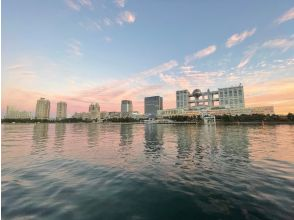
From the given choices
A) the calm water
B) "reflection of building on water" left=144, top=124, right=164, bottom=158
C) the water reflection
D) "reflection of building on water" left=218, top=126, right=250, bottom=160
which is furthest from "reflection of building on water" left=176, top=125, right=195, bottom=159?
"reflection of building on water" left=218, top=126, right=250, bottom=160

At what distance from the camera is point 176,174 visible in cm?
1664

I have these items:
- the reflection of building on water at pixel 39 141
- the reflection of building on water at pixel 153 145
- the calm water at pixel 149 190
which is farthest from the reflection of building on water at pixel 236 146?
the reflection of building on water at pixel 39 141

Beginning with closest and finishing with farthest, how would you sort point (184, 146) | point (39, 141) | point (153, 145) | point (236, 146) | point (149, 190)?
point (149, 190) < point (236, 146) < point (184, 146) < point (153, 145) < point (39, 141)

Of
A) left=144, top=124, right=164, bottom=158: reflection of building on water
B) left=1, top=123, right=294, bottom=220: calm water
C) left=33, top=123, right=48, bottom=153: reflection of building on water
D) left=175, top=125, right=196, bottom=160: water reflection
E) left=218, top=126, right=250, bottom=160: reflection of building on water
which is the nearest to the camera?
left=1, top=123, right=294, bottom=220: calm water

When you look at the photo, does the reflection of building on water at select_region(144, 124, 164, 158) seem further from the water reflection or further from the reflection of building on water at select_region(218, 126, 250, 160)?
the reflection of building on water at select_region(218, 126, 250, 160)

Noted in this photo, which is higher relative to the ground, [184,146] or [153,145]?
[184,146]

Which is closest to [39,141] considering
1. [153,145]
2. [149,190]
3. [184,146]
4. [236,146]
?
[153,145]

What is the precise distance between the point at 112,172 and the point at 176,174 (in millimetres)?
5402

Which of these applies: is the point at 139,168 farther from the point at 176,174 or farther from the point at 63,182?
the point at 63,182

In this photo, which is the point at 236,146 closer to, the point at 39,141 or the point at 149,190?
the point at 149,190

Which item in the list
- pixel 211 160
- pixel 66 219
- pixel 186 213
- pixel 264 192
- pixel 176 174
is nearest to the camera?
pixel 66 219

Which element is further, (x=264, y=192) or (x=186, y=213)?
(x=264, y=192)

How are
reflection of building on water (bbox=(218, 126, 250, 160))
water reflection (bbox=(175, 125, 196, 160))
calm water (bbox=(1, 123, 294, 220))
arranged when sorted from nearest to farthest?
calm water (bbox=(1, 123, 294, 220))
water reflection (bbox=(175, 125, 196, 160))
reflection of building on water (bbox=(218, 126, 250, 160))

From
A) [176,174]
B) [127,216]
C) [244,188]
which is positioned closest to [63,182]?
[127,216]
